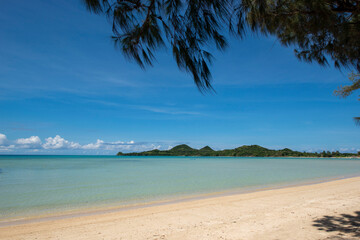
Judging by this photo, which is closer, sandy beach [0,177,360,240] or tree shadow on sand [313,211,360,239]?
tree shadow on sand [313,211,360,239]

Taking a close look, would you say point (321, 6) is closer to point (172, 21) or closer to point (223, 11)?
point (223, 11)

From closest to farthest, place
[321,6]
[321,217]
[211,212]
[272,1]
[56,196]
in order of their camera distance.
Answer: [321,6] < [272,1] < [321,217] < [211,212] < [56,196]

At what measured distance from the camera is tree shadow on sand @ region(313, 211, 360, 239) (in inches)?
129

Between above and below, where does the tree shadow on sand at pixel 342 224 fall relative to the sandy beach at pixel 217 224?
above

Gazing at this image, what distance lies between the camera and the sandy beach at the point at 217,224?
3.52 meters

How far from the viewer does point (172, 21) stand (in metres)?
2.41

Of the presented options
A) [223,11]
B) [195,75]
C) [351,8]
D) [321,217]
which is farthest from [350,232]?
[223,11]

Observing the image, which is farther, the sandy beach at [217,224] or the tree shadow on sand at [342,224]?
the sandy beach at [217,224]

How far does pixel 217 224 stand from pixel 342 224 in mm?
2038

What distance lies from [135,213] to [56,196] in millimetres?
4487

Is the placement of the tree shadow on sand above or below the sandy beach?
above

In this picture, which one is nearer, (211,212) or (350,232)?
(350,232)

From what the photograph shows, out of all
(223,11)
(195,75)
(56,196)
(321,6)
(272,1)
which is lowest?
(56,196)

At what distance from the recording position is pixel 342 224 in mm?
3746
